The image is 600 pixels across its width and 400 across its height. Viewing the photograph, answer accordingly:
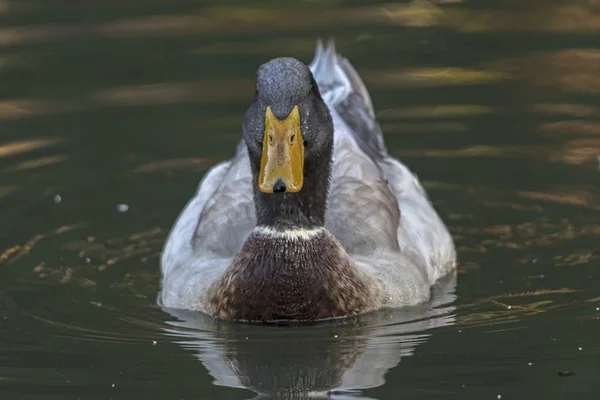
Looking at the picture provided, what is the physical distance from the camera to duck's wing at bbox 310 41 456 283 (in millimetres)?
10844

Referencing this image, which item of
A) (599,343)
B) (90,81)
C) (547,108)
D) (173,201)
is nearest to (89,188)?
(173,201)

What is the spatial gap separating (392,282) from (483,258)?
1.22 m

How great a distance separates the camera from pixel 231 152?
13.5 metres

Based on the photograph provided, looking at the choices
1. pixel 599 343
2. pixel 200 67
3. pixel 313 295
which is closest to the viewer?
pixel 599 343

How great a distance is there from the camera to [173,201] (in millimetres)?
12758

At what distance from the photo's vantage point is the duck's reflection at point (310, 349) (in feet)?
29.6

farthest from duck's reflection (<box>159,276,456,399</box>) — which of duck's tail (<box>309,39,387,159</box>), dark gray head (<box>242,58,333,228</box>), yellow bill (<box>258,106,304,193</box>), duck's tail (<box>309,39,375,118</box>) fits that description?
duck's tail (<box>309,39,375,118</box>)

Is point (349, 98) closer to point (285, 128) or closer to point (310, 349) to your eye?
point (285, 128)

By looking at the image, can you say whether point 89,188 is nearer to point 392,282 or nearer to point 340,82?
point 340,82

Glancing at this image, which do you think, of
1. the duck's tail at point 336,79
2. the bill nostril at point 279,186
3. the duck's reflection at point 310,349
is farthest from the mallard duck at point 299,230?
the duck's tail at point 336,79

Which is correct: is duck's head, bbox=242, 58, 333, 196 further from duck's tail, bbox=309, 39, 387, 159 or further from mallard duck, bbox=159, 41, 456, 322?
duck's tail, bbox=309, 39, 387, 159

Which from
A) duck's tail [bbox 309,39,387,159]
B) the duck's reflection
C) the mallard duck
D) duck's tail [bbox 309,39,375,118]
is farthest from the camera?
duck's tail [bbox 309,39,375,118]

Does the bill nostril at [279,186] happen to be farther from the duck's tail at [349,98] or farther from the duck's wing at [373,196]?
the duck's tail at [349,98]

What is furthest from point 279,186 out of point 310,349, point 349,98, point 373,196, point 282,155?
point 349,98
